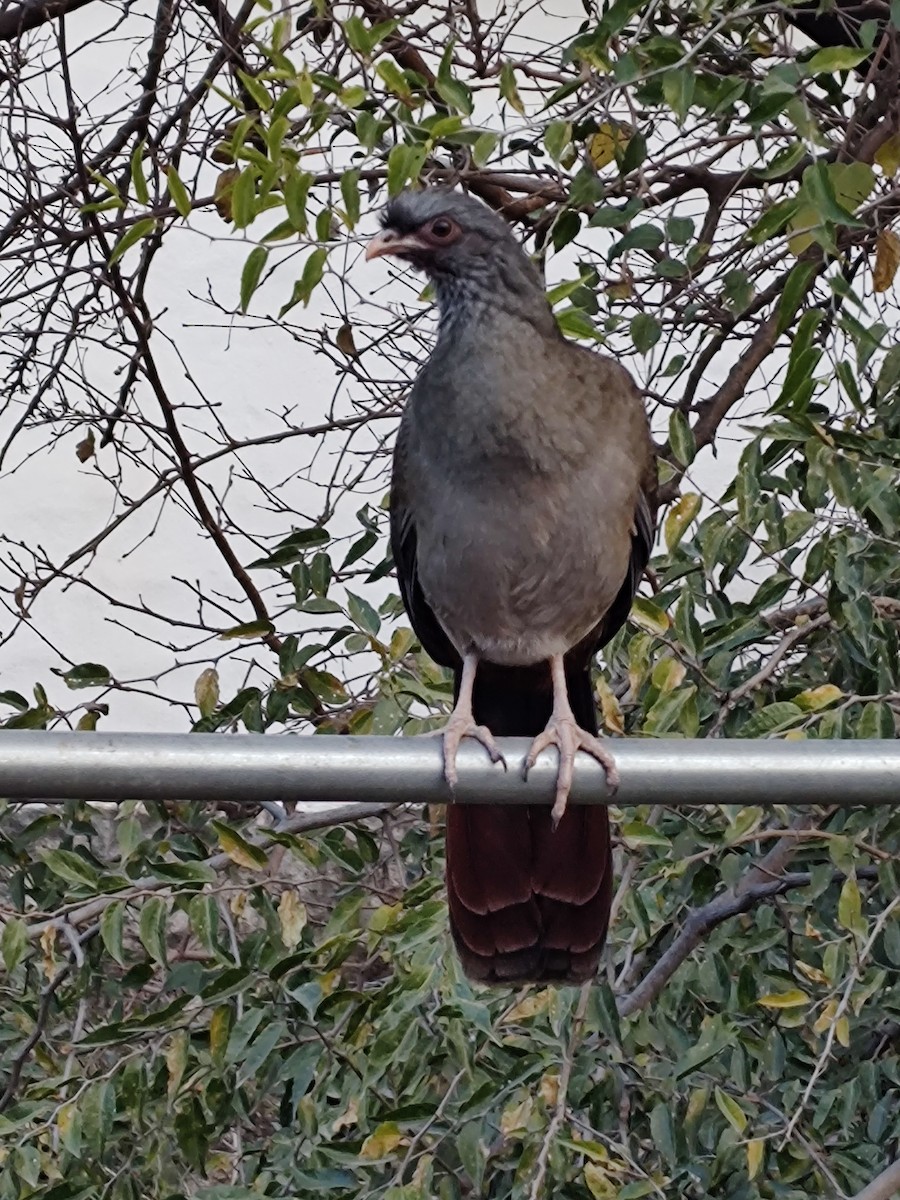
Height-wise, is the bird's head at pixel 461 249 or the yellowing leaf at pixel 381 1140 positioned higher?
the bird's head at pixel 461 249

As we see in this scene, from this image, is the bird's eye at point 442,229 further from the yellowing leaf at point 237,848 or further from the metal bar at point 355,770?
the metal bar at point 355,770

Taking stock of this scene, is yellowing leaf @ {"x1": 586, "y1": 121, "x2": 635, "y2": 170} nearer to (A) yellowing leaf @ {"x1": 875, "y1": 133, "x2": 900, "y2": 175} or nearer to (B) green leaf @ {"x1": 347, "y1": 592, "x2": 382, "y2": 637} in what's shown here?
(A) yellowing leaf @ {"x1": 875, "y1": 133, "x2": 900, "y2": 175}

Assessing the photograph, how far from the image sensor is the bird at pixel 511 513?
7.42 feet

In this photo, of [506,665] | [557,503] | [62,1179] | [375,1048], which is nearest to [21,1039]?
[62,1179]

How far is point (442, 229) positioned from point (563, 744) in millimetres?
788

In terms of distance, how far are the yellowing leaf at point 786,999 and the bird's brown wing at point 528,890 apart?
0.25 metres

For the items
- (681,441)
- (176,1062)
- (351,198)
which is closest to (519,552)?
(681,441)

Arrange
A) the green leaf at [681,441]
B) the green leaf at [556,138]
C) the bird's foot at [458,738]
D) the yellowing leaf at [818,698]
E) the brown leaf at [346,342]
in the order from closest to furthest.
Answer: the bird's foot at [458,738] → the yellowing leaf at [818,698] → the green leaf at [556,138] → the green leaf at [681,441] → the brown leaf at [346,342]

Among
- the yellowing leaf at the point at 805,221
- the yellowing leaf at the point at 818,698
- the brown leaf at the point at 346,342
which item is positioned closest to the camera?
Result: the yellowing leaf at the point at 805,221

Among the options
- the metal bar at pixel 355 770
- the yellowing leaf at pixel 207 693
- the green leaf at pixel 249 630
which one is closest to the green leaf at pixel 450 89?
the green leaf at pixel 249 630

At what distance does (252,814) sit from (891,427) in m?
1.33

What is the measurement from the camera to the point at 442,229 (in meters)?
2.36

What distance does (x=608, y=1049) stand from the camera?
8.12ft

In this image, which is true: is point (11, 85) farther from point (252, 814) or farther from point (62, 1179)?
point (62, 1179)
